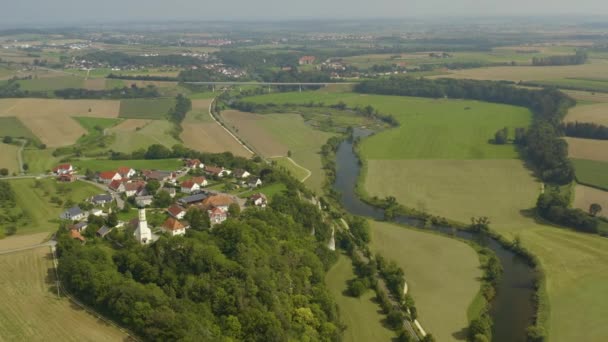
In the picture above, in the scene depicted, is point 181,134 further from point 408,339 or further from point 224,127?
point 408,339

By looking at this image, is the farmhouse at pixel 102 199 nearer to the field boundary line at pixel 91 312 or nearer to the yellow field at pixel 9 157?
the field boundary line at pixel 91 312

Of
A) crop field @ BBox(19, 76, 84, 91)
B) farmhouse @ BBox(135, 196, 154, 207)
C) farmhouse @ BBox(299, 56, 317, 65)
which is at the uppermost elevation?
farmhouse @ BBox(299, 56, 317, 65)

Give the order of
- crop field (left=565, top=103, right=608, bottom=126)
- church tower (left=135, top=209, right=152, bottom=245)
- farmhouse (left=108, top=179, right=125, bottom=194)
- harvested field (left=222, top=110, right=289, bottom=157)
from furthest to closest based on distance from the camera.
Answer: crop field (left=565, top=103, right=608, bottom=126) < harvested field (left=222, top=110, right=289, bottom=157) < farmhouse (left=108, top=179, right=125, bottom=194) < church tower (left=135, top=209, right=152, bottom=245)

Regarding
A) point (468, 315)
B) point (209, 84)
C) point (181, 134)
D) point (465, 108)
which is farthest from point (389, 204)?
point (209, 84)

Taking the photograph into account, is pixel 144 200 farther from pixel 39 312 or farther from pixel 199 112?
pixel 199 112

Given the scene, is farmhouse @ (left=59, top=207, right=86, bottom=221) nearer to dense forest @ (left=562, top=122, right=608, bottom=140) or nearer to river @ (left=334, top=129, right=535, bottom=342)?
river @ (left=334, top=129, right=535, bottom=342)

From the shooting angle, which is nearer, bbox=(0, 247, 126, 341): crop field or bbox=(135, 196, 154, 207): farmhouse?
bbox=(0, 247, 126, 341): crop field

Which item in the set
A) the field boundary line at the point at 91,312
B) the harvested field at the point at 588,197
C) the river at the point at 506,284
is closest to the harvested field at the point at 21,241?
the field boundary line at the point at 91,312

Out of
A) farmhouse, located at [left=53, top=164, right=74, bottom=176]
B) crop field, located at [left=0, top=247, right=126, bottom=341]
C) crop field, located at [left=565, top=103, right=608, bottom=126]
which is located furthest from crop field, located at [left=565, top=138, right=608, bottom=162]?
crop field, located at [left=0, top=247, right=126, bottom=341]
